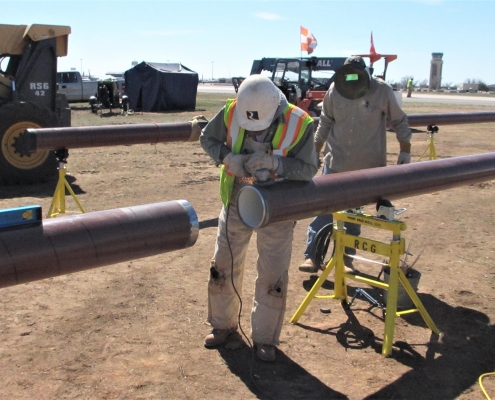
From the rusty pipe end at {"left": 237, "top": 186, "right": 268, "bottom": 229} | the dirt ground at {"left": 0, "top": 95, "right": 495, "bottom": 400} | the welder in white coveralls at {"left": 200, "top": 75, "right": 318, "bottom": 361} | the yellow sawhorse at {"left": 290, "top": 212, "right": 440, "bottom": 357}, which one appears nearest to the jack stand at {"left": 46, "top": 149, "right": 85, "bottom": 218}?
the dirt ground at {"left": 0, "top": 95, "right": 495, "bottom": 400}

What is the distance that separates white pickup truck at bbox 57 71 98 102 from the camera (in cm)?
2764

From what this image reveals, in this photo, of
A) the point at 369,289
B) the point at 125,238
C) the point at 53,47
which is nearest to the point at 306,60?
the point at 53,47

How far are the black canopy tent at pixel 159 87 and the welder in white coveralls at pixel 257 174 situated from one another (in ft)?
72.6

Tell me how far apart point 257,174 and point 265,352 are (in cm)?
122

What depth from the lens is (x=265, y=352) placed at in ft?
11.9

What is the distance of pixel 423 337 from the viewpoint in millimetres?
4004

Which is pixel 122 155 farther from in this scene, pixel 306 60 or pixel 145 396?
pixel 145 396

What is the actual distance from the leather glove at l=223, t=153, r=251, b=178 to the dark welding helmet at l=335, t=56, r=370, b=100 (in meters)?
1.73

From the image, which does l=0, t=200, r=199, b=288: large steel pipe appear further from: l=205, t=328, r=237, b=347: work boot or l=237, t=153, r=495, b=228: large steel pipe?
l=205, t=328, r=237, b=347: work boot

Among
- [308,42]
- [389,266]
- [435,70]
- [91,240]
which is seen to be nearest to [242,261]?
[389,266]

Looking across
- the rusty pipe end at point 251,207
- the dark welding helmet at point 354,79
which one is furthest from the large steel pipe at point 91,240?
the dark welding helmet at point 354,79

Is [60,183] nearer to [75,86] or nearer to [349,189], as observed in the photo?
[349,189]

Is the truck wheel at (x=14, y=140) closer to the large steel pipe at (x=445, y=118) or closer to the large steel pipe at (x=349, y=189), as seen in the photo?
the large steel pipe at (x=445, y=118)

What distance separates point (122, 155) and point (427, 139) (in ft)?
28.4
